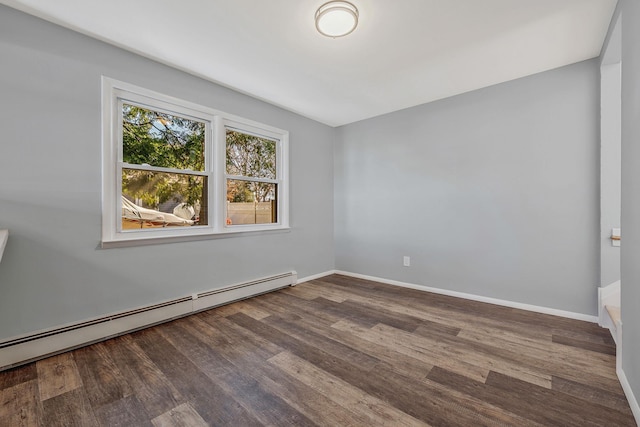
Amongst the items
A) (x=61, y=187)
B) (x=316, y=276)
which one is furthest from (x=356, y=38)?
(x=316, y=276)

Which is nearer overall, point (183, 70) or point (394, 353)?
point (394, 353)

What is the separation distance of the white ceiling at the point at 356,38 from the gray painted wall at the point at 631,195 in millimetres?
563

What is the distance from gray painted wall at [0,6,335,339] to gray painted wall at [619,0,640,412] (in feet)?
10.7

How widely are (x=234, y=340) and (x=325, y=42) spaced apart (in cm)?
258

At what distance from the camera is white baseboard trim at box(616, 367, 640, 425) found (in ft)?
4.40

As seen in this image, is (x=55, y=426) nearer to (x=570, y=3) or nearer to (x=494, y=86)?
(x=570, y=3)

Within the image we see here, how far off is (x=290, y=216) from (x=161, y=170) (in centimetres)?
171

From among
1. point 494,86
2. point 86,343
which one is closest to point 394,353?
point 86,343

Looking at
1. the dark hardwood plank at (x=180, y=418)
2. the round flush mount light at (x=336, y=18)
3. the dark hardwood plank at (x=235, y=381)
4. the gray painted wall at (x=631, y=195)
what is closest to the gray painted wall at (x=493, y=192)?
the gray painted wall at (x=631, y=195)

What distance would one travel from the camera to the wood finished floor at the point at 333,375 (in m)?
1.41

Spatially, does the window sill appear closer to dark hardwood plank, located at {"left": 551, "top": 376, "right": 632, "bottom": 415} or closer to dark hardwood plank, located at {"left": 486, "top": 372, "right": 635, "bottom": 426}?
dark hardwood plank, located at {"left": 486, "top": 372, "right": 635, "bottom": 426}

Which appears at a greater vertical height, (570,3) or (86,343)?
(570,3)

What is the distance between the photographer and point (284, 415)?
1.41 meters

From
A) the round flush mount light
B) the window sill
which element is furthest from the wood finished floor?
the round flush mount light
